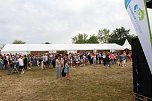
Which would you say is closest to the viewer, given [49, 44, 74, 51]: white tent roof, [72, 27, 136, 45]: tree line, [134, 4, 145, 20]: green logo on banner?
[134, 4, 145, 20]: green logo on banner

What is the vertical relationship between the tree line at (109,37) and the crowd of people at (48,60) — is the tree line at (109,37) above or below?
above

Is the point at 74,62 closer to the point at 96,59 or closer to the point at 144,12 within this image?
the point at 96,59

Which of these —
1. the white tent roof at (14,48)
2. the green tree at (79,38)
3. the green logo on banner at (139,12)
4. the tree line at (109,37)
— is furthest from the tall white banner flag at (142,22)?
the green tree at (79,38)

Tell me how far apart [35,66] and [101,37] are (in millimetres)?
80173

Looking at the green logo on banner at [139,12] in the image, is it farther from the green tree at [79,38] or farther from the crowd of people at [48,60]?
the green tree at [79,38]

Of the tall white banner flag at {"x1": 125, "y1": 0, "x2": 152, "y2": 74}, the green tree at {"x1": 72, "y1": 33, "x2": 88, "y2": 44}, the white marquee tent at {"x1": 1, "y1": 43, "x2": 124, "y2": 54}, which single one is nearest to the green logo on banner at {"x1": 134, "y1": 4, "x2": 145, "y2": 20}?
the tall white banner flag at {"x1": 125, "y1": 0, "x2": 152, "y2": 74}

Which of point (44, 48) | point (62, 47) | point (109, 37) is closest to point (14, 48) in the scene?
point (44, 48)

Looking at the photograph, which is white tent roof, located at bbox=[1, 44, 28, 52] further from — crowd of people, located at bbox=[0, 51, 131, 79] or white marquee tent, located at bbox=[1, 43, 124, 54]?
crowd of people, located at bbox=[0, 51, 131, 79]

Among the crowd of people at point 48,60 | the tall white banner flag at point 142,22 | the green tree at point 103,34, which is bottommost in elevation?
the crowd of people at point 48,60

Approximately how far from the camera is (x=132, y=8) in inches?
196

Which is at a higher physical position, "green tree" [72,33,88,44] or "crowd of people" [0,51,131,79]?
"green tree" [72,33,88,44]

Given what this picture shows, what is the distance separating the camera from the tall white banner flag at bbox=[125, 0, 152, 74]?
4457 millimetres

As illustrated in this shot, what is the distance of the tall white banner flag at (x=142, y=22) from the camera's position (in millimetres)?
4457

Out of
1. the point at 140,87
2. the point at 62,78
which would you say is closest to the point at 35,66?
the point at 62,78
